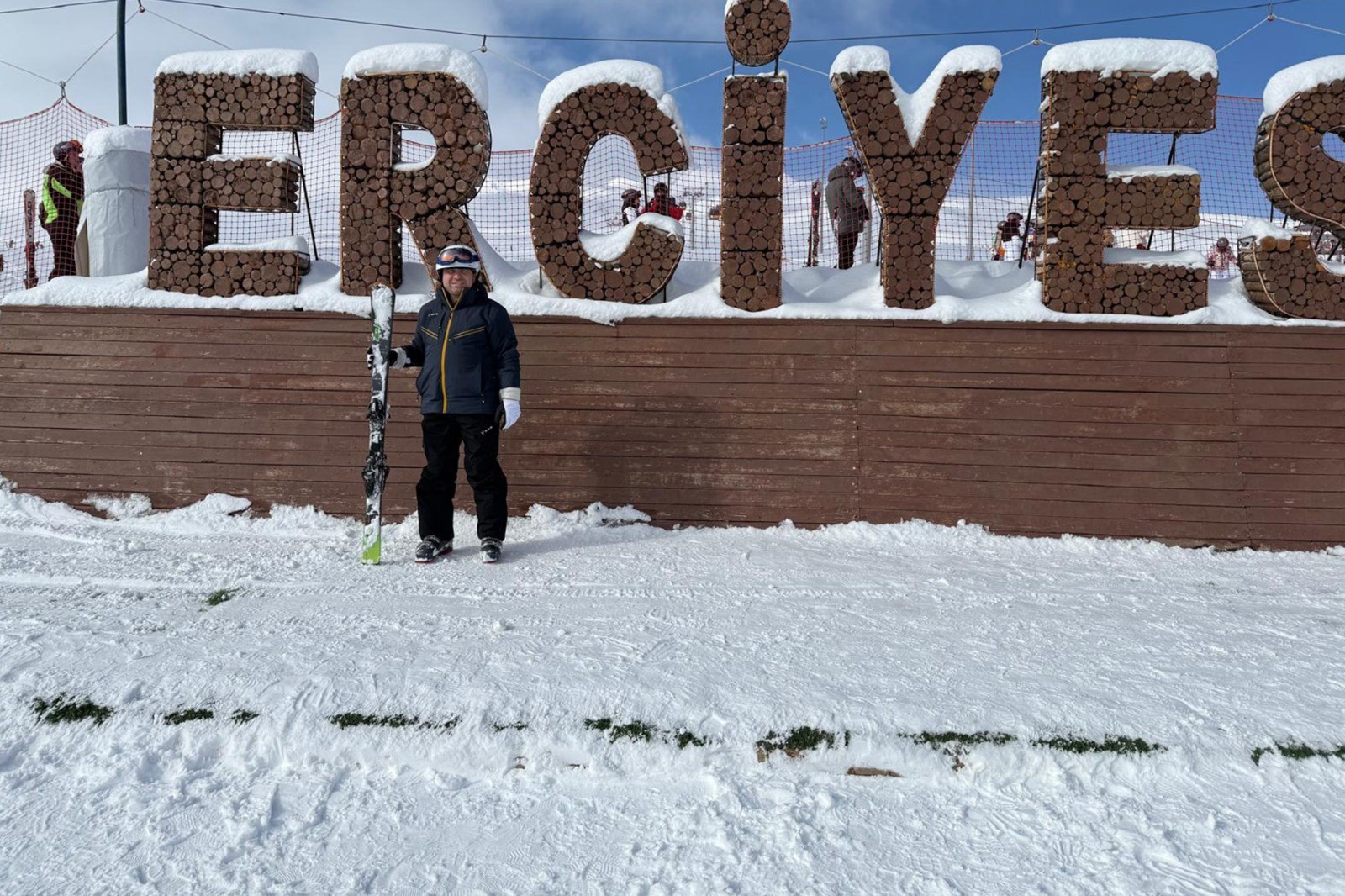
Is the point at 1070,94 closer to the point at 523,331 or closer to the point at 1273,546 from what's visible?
the point at 1273,546

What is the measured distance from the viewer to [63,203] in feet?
25.1

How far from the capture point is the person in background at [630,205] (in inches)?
380

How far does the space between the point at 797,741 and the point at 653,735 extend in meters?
0.49

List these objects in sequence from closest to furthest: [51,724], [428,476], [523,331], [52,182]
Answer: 1. [51,724]
2. [428,476]
3. [523,331]
4. [52,182]

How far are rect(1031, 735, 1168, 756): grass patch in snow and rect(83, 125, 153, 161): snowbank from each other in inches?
321

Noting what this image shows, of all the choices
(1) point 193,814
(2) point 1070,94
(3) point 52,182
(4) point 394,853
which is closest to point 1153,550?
(2) point 1070,94

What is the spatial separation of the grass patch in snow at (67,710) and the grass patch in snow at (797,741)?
2.31 m

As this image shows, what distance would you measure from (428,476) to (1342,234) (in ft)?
23.7

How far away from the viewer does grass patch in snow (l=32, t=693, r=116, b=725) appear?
2.69 meters

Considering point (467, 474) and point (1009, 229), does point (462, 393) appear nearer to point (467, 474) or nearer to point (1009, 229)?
point (467, 474)

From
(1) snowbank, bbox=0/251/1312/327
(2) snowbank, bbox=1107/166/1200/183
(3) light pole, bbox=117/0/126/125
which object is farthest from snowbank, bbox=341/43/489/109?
(3) light pole, bbox=117/0/126/125

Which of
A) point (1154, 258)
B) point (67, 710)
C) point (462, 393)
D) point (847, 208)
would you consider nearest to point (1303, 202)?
point (1154, 258)

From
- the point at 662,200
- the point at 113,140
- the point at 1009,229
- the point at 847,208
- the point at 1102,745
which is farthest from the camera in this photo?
the point at 1009,229

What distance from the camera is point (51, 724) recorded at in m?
2.67
